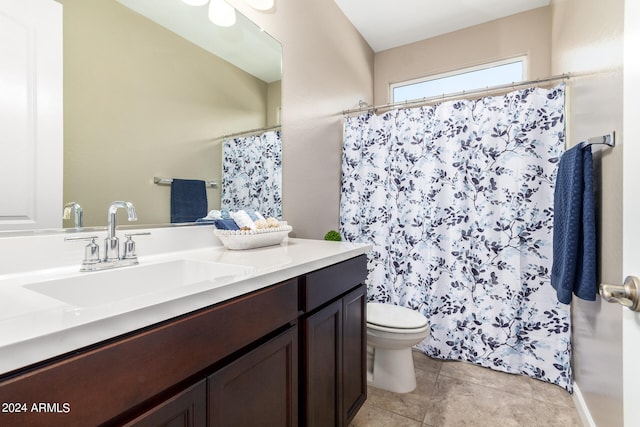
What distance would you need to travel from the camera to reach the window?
2.68m

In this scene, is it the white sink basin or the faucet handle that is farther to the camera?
the faucet handle

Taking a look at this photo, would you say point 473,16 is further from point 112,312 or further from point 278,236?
point 112,312

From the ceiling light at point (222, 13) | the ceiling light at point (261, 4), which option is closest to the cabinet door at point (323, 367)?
the ceiling light at point (222, 13)

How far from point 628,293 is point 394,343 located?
1305 mm

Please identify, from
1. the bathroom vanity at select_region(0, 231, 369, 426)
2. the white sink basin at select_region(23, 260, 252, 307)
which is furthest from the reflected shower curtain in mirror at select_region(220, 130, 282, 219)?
the white sink basin at select_region(23, 260, 252, 307)

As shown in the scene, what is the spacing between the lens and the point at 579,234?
1395 millimetres

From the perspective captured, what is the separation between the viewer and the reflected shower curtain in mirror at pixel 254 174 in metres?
1.57

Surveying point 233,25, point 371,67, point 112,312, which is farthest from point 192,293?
point 371,67

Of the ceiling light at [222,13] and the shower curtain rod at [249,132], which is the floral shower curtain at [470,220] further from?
the ceiling light at [222,13]

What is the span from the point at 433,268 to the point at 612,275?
1.08 m

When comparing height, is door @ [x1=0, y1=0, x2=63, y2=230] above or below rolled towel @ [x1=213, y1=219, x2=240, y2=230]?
above

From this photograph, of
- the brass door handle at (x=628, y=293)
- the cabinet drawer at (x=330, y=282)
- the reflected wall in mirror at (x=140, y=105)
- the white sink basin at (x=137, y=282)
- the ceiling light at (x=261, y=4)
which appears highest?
the ceiling light at (x=261, y=4)

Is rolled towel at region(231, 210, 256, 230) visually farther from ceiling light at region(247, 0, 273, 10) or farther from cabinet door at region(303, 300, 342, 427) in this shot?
ceiling light at region(247, 0, 273, 10)

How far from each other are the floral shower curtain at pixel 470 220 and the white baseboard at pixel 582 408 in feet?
0.31
